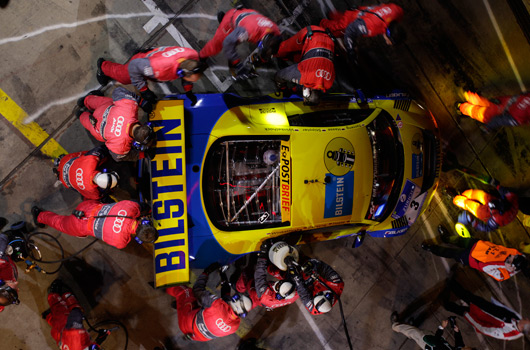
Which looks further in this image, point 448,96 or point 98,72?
point 448,96

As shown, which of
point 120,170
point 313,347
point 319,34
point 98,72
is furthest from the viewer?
point 313,347

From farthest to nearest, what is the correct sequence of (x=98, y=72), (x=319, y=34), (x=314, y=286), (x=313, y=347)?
(x=313, y=347), (x=98, y=72), (x=314, y=286), (x=319, y=34)

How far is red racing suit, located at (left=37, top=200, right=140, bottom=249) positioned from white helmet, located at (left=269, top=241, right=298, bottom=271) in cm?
Answer: 161

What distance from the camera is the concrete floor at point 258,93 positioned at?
465cm

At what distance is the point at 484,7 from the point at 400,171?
357 centimetres

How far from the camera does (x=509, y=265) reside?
4.33m

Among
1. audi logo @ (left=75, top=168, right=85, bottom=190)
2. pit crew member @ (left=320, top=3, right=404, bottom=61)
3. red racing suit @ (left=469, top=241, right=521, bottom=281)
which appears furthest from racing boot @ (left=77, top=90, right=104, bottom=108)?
red racing suit @ (left=469, top=241, right=521, bottom=281)

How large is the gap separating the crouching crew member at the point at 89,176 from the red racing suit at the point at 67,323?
1712 millimetres

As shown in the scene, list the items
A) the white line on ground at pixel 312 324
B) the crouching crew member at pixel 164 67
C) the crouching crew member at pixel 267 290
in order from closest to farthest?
the crouching crew member at pixel 164 67, the crouching crew member at pixel 267 290, the white line on ground at pixel 312 324

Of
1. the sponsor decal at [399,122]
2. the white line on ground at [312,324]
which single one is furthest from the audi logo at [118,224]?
the sponsor decal at [399,122]

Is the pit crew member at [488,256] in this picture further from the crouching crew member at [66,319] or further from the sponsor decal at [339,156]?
the crouching crew member at [66,319]

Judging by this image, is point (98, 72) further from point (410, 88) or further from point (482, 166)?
point (482, 166)

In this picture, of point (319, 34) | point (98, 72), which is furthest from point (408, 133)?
point (98, 72)

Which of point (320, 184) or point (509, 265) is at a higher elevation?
point (320, 184)
